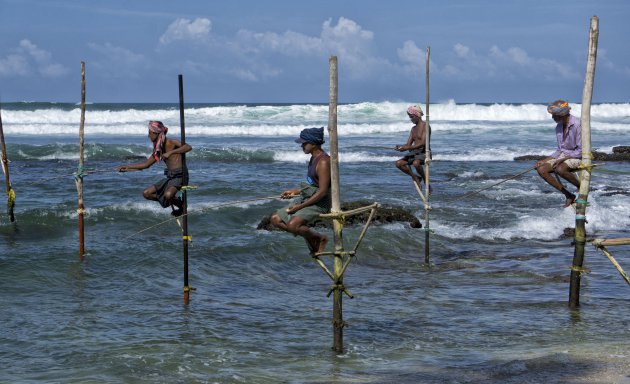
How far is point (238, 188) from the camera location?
73.2 feet

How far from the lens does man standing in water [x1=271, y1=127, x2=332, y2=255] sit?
883cm

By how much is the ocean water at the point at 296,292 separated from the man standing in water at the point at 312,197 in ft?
1.36

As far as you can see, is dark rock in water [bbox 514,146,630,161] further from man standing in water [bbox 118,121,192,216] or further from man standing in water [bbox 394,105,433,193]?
man standing in water [bbox 118,121,192,216]

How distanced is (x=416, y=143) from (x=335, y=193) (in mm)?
5626

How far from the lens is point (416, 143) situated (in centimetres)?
1383

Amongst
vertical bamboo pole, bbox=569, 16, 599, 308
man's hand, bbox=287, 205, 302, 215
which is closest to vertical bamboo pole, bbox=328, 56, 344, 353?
man's hand, bbox=287, 205, 302, 215

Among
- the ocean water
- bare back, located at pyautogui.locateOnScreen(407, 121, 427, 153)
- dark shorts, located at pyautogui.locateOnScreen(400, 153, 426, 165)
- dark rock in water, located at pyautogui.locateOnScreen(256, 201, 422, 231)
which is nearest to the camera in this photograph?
the ocean water

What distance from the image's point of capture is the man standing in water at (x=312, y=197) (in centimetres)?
883

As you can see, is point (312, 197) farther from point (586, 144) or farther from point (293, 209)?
point (586, 144)

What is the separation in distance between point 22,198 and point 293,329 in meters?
11.8

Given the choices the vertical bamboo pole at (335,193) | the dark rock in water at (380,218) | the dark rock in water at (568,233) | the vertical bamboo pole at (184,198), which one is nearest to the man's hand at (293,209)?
the vertical bamboo pole at (335,193)

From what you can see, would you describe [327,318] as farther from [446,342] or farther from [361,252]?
[361,252]

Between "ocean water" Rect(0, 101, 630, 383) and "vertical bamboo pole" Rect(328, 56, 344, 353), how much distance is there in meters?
0.34

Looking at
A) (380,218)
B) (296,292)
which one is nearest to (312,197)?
(296,292)
